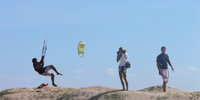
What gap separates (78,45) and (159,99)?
5.18 m

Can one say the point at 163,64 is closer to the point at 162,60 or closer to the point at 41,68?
the point at 162,60

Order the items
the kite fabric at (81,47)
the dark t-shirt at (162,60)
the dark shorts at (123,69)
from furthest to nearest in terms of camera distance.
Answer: the kite fabric at (81,47), the dark t-shirt at (162,60), the dark shorts at (123,69)

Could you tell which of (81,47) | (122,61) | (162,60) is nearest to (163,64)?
(162,60)

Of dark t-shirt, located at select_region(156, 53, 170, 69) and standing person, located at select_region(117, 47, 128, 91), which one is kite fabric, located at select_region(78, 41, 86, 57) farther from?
dark t-shirt, located at select_region(156, 53, 170, 69)

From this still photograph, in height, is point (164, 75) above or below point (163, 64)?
below

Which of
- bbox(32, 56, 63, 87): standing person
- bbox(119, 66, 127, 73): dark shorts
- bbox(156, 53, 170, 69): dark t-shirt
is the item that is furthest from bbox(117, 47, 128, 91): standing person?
bbox(32, 56, 63, 87): standing person

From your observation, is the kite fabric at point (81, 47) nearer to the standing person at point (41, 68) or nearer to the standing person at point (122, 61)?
the standing person at point (41, 68)

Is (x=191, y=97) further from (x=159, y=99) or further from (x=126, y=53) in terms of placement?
(x=126, y=53)

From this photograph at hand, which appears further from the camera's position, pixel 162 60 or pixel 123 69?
pixel 162 60

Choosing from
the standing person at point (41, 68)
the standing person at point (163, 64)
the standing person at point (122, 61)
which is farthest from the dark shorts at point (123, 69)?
the standing person at point (41, 68)

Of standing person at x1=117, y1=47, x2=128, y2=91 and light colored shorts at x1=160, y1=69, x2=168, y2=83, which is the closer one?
standing person at x1=117, y1=47, x2=128, y2=91

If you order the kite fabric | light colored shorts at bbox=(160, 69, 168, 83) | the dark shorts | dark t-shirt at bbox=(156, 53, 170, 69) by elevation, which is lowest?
light colored shorts at bbox=(160, 69, 168, 83)

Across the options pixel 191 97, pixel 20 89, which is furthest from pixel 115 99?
pixel 20 89

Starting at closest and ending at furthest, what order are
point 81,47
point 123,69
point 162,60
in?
point 123,69 → point 162,60 → point 81,47
